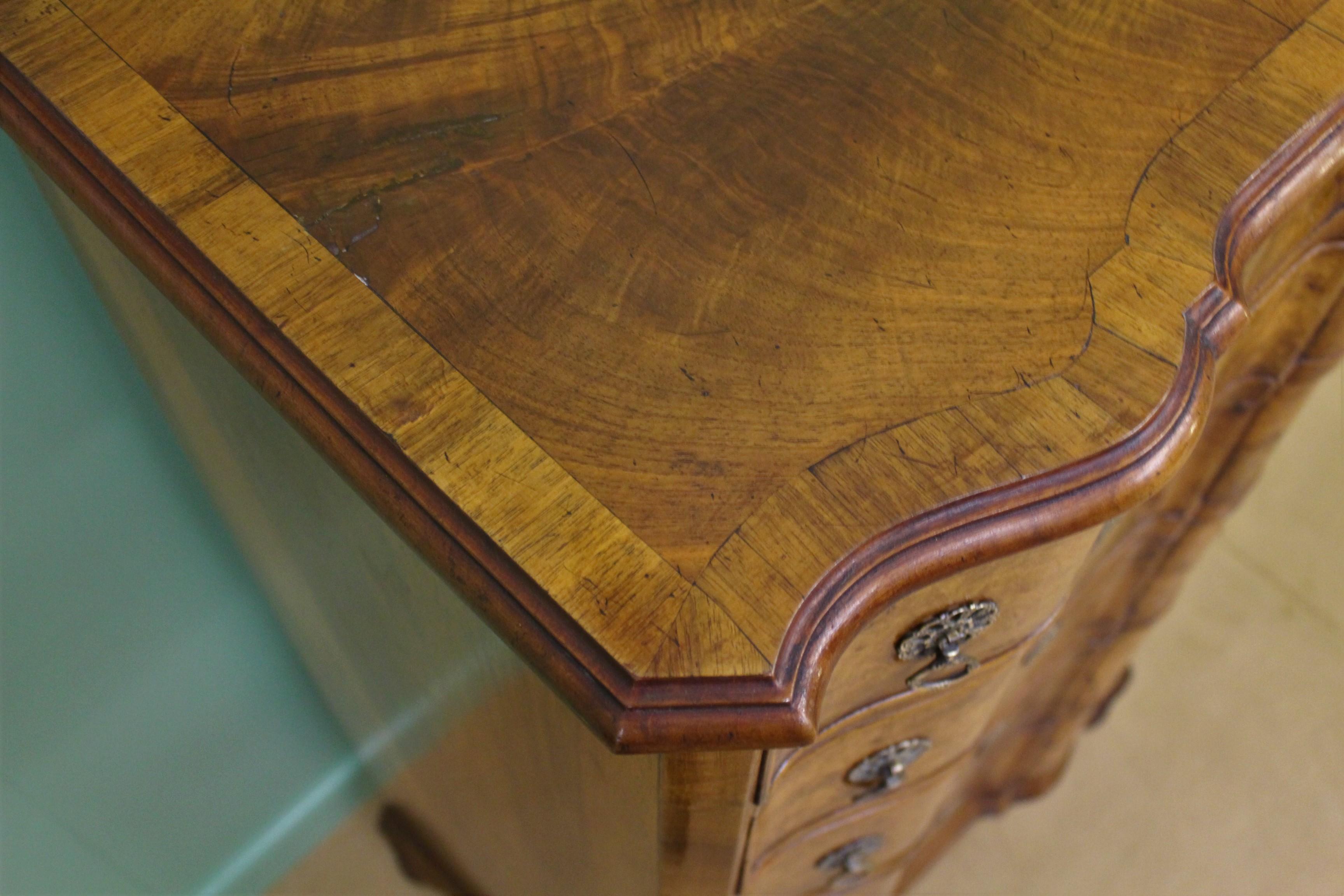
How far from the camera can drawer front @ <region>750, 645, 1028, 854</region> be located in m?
0.56

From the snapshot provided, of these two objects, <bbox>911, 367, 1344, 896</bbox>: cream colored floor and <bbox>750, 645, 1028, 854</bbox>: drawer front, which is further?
<bbox>911, 367, 1344, 896</bbox>: cream colored floor

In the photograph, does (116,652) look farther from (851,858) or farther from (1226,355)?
(1226,355)

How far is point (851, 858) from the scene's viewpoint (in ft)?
2.38

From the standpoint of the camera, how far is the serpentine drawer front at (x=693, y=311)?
412mm

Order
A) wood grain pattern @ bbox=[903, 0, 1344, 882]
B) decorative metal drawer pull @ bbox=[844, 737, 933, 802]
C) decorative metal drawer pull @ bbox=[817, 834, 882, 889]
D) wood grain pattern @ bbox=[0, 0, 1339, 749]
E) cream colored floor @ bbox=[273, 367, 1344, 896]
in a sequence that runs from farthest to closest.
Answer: cream colored floor @ bbox=[273, 367, 1344, 896], decorative metal drawer pull @ bbox=[817, 834, 882, 889], decorative metal drawer pull @ bbox=[844, 737, 933, 802], wood grain pattern @ bbox=[903, 0, 1344, 882], wood grain pattern @ bbox=[0, 0, 1339, 749]

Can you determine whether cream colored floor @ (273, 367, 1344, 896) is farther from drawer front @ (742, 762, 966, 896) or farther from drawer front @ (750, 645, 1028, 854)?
drawer front @ (750, 645, 1028, 854)

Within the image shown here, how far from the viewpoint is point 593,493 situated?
42cm

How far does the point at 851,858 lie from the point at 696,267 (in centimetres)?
42

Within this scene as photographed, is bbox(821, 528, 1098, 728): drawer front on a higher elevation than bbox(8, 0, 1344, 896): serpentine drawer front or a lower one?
lower

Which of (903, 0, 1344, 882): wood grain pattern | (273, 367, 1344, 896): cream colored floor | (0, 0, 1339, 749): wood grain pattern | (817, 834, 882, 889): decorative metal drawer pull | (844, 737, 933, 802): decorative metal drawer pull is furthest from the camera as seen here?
(273, 367, 1344, 896): cream colored floor

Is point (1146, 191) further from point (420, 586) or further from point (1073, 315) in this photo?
point (420, 586)

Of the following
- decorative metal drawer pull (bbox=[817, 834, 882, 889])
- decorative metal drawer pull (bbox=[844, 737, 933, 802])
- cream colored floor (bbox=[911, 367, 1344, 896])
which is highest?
decorative metal drawer pull (bbox=[844, 737, 933, 802])

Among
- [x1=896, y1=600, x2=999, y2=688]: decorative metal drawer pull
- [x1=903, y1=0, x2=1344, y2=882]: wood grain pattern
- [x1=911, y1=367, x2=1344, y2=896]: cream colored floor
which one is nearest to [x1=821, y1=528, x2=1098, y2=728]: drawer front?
[x1=896, y1=600, x2=999, y2=688]: decorative metal drawer pull

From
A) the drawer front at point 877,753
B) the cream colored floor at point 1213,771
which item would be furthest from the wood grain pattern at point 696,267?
the cream colored floor at point 1213,771
